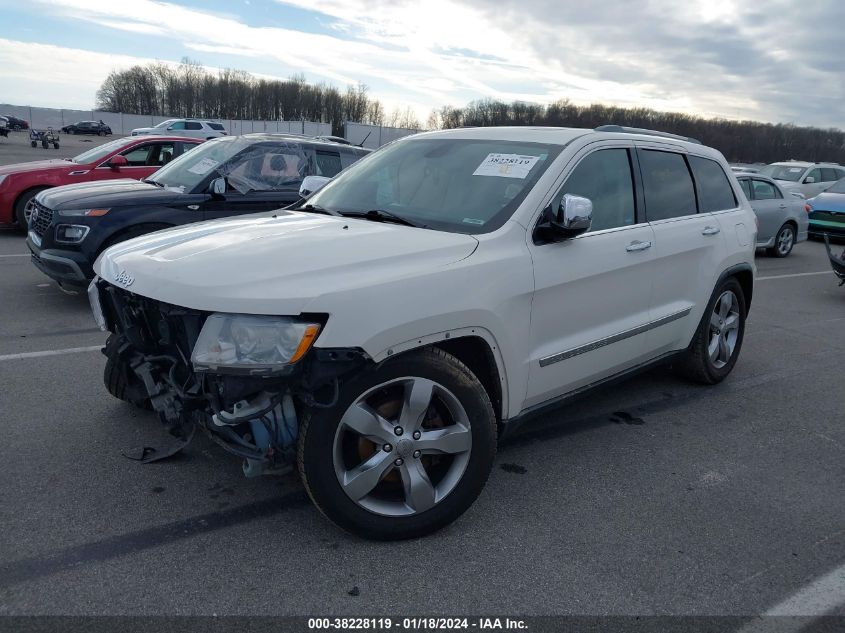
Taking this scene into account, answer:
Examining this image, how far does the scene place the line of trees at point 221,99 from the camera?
104 m

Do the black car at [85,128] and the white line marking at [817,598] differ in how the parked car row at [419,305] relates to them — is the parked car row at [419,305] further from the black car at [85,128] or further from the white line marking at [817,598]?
the black car at [85,128]

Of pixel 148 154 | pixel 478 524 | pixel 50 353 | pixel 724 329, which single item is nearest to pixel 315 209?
pixel 478 524

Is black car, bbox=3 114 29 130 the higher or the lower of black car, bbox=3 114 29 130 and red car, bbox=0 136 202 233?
the lower

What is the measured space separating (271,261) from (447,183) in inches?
51.9

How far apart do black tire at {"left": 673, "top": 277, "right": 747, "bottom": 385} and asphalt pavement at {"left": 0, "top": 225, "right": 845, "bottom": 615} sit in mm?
303

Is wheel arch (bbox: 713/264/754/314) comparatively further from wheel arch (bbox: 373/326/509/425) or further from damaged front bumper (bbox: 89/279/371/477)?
damaged front bumper (bbox: 89/279/371/477)

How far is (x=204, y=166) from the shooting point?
765 cm

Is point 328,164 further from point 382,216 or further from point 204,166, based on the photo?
point 382,216

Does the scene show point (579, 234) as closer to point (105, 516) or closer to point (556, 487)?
point (556, 487)

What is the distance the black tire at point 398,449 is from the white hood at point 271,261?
1.29ft

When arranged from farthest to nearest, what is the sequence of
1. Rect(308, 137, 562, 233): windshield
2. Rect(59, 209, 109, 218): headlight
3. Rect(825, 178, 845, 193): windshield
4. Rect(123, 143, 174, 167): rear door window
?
Rect(825, 178, 845, 193): windshield
Rect(123, 143, 174, 167): rear door window
Rect(59, 209, 109, 218): headlight
Rect(308, 137, 562, 233): windshield

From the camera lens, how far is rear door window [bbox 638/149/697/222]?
447 centimetres

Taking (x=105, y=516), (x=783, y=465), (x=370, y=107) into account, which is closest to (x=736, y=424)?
(x=783, y=465)

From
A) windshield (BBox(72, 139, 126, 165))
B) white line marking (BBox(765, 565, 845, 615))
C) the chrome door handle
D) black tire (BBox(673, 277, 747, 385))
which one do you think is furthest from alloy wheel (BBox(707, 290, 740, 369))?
windshield (BBox(72, 139, 126, 165))
